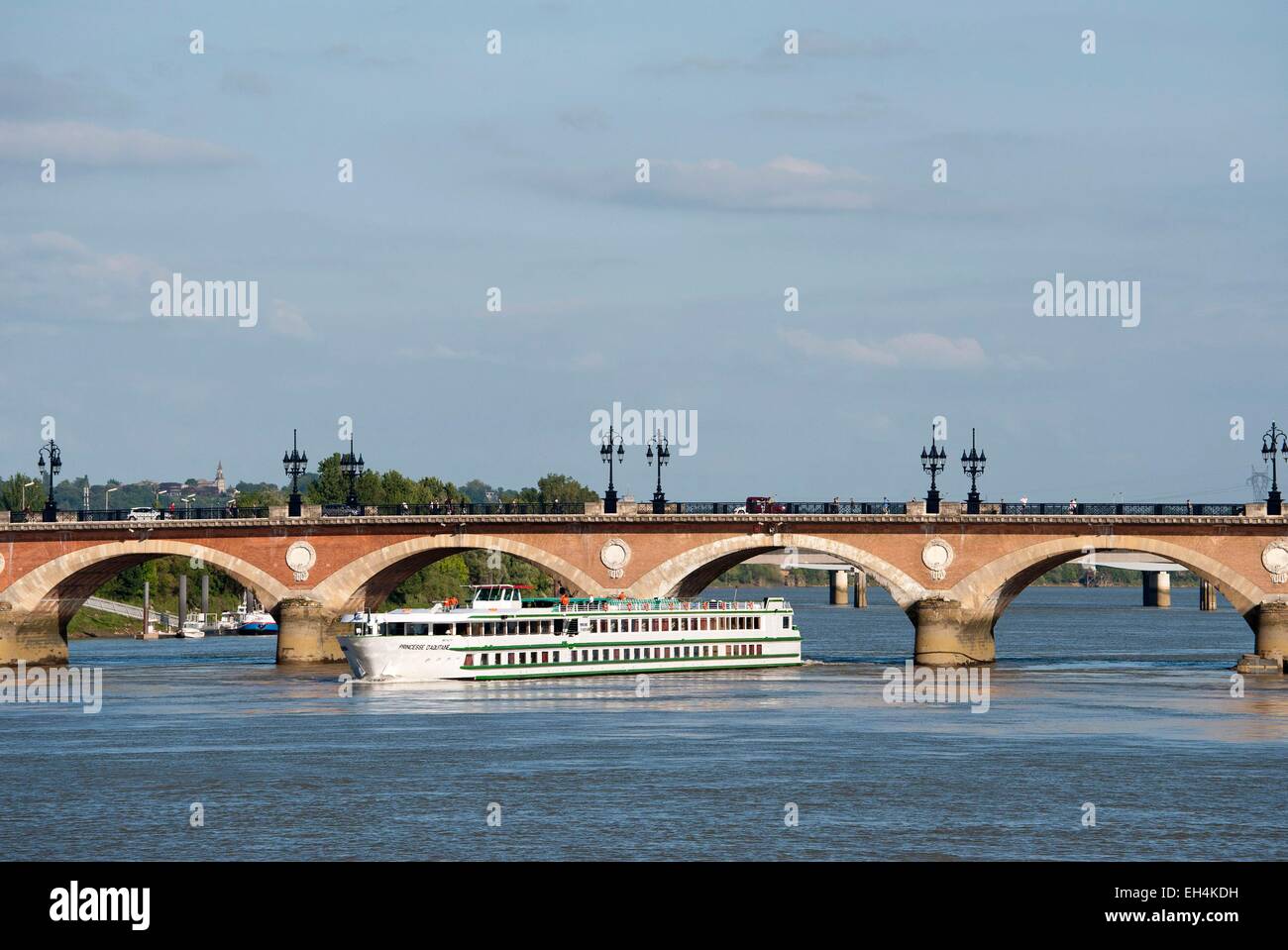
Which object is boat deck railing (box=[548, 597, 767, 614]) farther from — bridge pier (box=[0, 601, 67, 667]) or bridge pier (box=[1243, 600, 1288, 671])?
bridge pier (box=[0, 601, 67, 667])

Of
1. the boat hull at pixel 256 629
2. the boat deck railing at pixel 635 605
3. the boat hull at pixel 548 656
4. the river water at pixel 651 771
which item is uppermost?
Answer: the boat deck railing at pixel 635 605

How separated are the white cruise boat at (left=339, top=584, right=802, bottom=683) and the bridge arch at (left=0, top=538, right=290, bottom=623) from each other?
6.72m

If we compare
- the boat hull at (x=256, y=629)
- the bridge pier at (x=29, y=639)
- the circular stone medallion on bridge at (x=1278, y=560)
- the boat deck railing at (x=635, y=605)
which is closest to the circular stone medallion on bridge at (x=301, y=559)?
the bridge pier at (x=29, y=639)

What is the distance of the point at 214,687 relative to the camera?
8625 cm

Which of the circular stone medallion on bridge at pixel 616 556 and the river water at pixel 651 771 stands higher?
the circular stone medallion on bridge at pixel 616 556

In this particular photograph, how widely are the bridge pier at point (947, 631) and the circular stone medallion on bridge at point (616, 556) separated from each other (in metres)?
14.2

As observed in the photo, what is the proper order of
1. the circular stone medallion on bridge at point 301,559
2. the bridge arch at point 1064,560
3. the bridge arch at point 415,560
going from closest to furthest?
the bridge arch at point 1064,560 → the bridge arch at point 415,560 → the circular stone medallion on bridge at point 301,559

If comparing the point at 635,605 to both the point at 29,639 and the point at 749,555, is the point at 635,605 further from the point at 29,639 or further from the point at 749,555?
the point at 29,639

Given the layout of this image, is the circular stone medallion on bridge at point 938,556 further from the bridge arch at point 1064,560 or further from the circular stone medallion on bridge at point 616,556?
the circular stone medallion on bridge at point 616,556

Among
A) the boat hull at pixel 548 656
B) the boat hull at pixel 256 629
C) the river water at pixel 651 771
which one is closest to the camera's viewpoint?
the river water at pixel 651 771

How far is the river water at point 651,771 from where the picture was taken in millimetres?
44031
